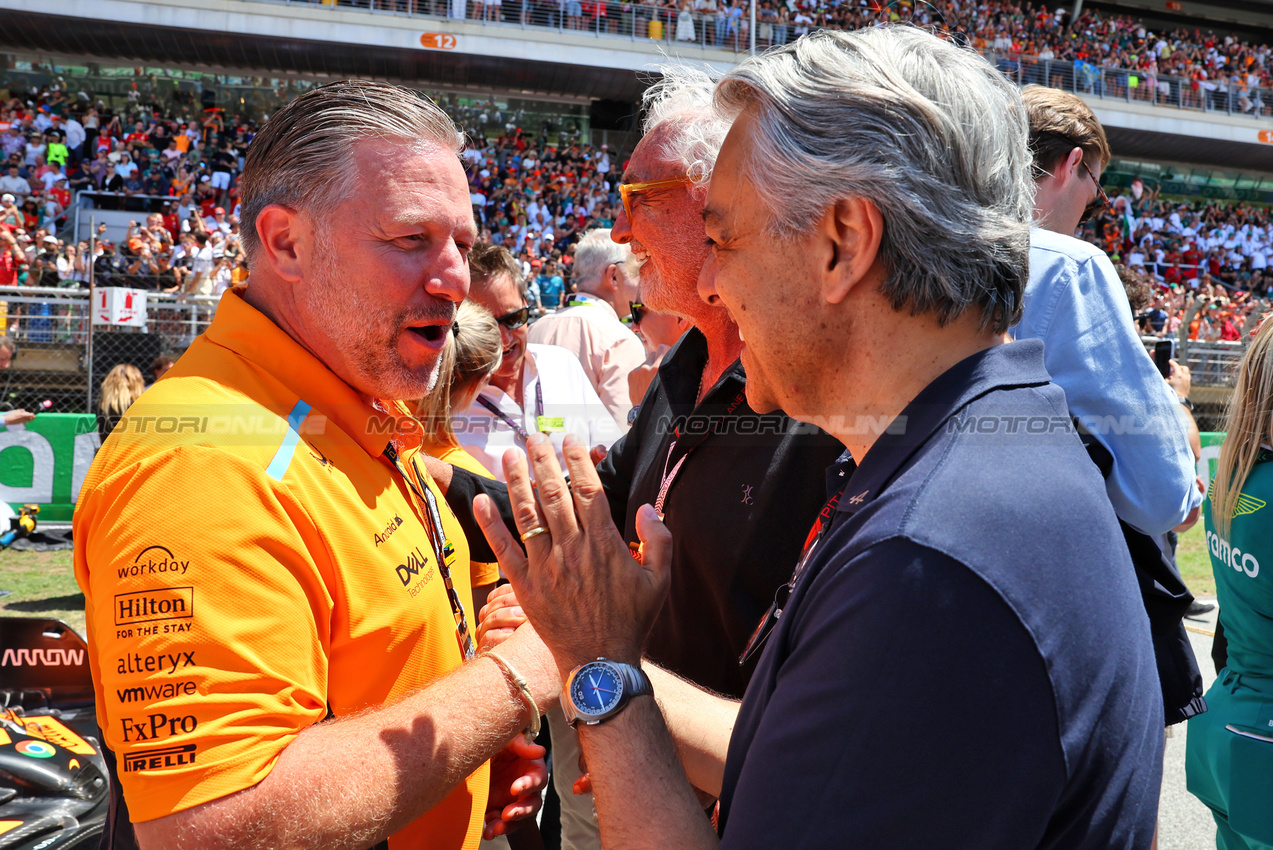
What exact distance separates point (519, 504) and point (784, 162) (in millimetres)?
657

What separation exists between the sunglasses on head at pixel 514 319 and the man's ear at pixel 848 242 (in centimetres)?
337

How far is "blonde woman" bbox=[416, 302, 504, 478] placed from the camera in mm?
3444

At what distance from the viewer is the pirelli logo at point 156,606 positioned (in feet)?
4.21

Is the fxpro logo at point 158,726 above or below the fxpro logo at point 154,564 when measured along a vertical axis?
below

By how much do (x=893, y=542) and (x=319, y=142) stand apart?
1313mm

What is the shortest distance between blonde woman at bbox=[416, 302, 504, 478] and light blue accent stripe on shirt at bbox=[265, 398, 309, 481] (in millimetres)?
1716

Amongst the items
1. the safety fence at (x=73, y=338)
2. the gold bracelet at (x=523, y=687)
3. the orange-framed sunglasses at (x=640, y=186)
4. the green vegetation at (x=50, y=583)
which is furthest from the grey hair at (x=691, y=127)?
the safety fence at (x=73, y=338)

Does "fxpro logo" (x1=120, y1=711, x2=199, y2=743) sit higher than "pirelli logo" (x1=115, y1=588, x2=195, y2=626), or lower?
lower

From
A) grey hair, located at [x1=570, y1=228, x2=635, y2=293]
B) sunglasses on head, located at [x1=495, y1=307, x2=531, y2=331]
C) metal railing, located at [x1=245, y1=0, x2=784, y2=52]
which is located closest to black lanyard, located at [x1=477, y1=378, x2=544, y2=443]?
sunglasses on head, located at [x1=495, y1=307, x2=531, y2=331]

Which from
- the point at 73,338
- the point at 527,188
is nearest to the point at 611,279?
the point at 73,338

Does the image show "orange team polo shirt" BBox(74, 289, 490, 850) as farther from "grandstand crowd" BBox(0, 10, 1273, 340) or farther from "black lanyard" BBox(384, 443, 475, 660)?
"grandstand crowd" BBox(0, 10, 1273, 340)

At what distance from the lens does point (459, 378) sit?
3.67 metres

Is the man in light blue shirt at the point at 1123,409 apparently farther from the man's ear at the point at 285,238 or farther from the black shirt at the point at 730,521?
A: the man's ear at the point at 285,238

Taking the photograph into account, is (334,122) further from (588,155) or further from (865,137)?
(588,155)
